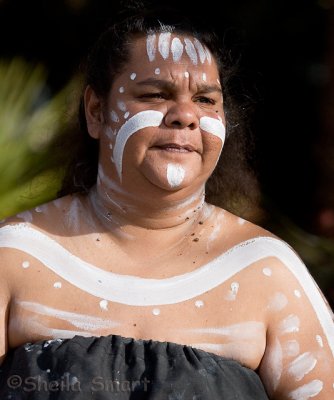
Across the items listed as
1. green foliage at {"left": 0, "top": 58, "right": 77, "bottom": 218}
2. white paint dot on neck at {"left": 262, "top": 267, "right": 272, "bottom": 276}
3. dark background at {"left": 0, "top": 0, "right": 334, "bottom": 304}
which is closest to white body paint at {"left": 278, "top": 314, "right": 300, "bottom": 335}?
white paint dot on neck at {"left": 262, "top": 267, "right": 272, "bottom": 276}

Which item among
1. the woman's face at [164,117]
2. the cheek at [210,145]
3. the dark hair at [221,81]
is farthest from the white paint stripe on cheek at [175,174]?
the dark hair at [221,81]

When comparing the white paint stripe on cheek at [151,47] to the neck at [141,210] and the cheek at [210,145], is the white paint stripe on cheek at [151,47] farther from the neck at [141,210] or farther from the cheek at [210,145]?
the neck at [141,210]

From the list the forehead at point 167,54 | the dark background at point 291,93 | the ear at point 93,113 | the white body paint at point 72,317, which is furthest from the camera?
the dark background at point 291,93

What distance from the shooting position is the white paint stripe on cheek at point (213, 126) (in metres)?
2.81

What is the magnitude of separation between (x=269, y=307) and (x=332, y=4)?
79.0 inches

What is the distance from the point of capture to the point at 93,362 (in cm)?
262

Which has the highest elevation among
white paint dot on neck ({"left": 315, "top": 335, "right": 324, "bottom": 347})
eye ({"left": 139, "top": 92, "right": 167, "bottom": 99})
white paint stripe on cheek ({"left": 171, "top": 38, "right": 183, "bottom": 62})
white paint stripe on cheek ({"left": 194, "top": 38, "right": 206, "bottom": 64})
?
white paint stripe on cheek ({"left": 171, "top": 38, "right": 183, "bottom": 62})

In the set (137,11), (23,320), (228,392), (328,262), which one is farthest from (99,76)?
(328,262)

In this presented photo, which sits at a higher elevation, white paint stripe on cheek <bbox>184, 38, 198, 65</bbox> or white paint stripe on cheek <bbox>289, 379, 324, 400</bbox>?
white paint stripe on cheek <bbox>184, 38, 198, 65</bbox>

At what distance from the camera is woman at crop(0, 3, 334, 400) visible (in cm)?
265

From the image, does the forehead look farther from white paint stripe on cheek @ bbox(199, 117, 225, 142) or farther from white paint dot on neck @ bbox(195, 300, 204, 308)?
white paint dot on neck @ bbox(195, 300, 204, 308)

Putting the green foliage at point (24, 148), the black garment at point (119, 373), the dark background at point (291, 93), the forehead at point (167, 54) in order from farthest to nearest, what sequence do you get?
the dark background at point (291, 93) < the green foliage at point (24, 148) < the forehead at point (167, 54) < the black garment at point (119, 373)

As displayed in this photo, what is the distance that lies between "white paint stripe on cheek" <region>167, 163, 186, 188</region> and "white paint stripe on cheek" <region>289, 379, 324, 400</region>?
636 millimetres

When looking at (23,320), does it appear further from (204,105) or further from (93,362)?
(204,105)
